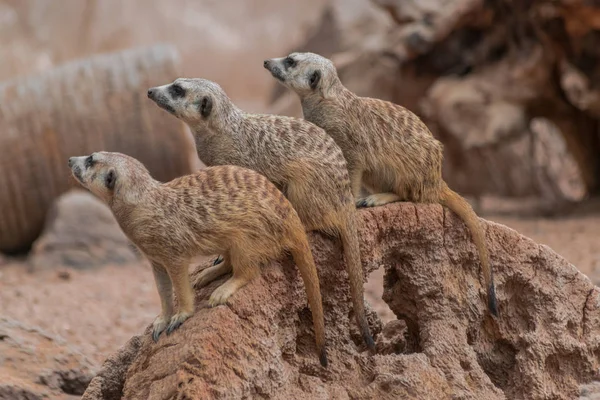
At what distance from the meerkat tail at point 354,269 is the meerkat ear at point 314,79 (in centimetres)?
56

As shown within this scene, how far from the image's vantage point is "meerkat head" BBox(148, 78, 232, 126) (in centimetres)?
285

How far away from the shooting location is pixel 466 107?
7.52 m

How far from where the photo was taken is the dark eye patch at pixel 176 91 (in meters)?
2.87

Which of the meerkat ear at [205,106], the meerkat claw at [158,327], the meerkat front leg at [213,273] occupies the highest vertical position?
the meerkat ear at [205,106]

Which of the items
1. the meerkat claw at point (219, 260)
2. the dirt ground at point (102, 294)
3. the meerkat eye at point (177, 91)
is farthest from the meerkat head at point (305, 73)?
the dirt ground at point (102, 294)

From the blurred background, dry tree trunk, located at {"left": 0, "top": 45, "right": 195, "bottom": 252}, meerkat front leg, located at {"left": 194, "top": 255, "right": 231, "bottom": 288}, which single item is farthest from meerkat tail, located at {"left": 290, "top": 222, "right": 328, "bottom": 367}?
dry tree trunk, located at {"left": 0, "top": 45, "right": 195, "bottom": 252}

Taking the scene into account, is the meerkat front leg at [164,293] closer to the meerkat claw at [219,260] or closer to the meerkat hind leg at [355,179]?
the meerkat claw at [219,260]

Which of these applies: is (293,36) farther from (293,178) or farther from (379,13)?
(293,178)

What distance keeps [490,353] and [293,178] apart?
2.85 feet

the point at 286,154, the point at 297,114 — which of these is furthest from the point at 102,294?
the point at 297,114

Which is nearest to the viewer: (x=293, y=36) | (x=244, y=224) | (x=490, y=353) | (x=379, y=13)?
(x=244, y=224)

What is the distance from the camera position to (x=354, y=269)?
267cm

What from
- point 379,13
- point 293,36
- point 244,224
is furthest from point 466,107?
point 293,36

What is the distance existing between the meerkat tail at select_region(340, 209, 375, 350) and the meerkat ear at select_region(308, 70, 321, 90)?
0.56 m
